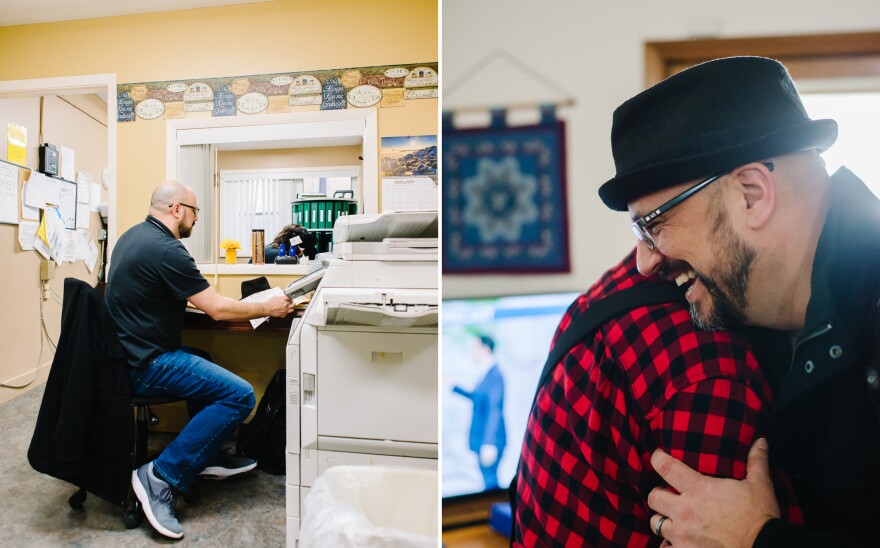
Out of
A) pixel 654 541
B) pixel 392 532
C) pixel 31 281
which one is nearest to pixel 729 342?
pixel 654 541

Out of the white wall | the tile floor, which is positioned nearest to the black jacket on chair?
the tile floor

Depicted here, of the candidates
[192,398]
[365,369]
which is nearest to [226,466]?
[192,398]

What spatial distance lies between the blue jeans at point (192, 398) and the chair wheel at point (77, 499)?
405mm

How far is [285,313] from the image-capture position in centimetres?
186

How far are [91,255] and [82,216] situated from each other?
0.47 metres

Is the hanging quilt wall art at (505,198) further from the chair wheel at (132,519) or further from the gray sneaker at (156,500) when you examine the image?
the chair wheel at (132,519)

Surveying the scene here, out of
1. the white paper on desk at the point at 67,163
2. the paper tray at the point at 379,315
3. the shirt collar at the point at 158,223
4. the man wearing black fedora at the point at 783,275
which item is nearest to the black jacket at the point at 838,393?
the man wearing black fedora at the point at 783,275

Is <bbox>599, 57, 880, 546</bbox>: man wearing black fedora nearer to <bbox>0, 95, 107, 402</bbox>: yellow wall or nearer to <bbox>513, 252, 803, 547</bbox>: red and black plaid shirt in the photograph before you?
<bbox>513, 252, 803, 547</bbox>: red and black plaid shirt

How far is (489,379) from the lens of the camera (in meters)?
0.73

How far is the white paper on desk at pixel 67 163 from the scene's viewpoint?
2.60 m

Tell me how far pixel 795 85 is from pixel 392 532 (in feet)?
3.61

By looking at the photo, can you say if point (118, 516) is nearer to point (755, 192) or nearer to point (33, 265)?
point (33, 265)

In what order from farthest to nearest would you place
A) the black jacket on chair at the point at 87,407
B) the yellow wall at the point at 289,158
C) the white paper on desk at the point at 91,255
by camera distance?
the white paper on desk at the point at 91,255 → the yellow wall at the point at 289,158 → the black jacket on chair at the point at 87,407

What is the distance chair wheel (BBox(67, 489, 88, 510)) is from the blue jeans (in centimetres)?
41
